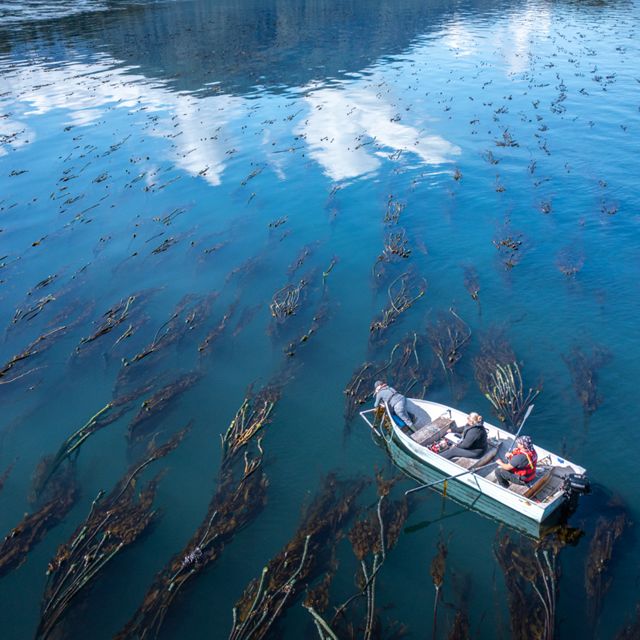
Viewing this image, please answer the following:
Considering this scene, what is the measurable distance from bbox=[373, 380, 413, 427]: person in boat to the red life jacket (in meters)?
3.65

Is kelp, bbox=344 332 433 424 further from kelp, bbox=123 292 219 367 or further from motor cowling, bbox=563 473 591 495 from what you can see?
kelp, bbox=123 292 219 367

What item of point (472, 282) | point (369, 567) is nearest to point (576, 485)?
point (369, 567)

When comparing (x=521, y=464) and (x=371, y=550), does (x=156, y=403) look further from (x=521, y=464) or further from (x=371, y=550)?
(x=521, y=464)

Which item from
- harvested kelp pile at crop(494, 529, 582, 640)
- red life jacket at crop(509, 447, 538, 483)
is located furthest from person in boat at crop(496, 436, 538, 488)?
harvested kelp pile at crop(494, 529, 582, 640)

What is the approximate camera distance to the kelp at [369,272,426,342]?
22422mm

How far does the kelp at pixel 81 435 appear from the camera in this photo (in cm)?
1673

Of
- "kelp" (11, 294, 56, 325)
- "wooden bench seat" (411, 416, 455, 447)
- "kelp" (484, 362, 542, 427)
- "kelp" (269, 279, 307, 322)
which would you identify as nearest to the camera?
"wooden bench seat" (411, 416, 455, 447)

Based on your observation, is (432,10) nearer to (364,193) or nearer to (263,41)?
(263,41)

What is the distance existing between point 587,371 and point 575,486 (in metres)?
7.04

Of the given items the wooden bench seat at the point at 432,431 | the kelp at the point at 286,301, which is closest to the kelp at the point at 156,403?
the kelp at the point at 286,301

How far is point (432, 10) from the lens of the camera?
10650 centimetres

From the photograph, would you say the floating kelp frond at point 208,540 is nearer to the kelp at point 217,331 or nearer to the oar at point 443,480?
the oar at point 443,480

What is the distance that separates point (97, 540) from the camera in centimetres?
1475

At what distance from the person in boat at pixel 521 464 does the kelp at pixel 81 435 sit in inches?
515
